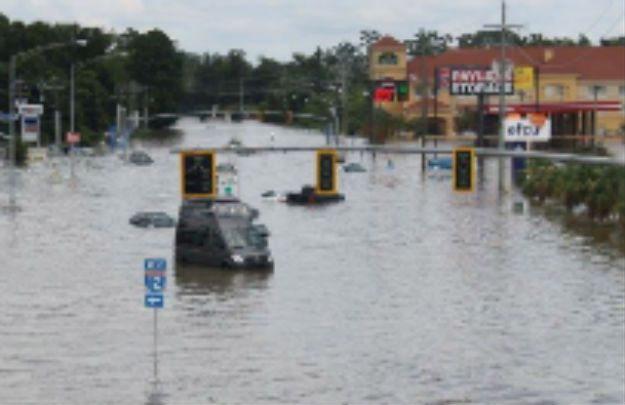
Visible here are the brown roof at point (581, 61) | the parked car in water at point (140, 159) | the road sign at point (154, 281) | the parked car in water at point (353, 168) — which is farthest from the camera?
the brown roof at point (581, 61)

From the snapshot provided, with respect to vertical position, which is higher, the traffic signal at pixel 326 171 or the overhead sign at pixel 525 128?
the overhead sign at pixel 525 128

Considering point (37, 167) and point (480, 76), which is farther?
point (37, 167)

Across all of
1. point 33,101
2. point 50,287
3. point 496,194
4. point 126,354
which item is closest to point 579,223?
point 496,194

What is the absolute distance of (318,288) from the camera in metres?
61.7

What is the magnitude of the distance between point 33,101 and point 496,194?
92.2 meters

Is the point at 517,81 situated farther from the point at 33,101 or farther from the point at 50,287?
the point at 50,287

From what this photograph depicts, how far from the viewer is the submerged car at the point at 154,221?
8681 centimetres

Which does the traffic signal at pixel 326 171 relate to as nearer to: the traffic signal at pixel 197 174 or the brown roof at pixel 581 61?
the traffic signal at pixel 197 174

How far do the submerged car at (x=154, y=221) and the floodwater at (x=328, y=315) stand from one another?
1.24m

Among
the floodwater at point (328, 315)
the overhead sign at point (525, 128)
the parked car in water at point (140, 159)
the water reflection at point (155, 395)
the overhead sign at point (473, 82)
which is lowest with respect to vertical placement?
the water reflection at point (155, 395)

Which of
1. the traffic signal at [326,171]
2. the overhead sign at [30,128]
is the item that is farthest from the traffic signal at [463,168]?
the overhead sign at [30,128]

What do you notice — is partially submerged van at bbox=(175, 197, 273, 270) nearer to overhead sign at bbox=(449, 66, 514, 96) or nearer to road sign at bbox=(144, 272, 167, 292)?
road sign at bbox=(144, 272, 167, 292)

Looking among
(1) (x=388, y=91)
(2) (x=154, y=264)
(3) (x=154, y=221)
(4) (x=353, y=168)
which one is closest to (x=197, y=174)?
(3) (x=154, y=221)

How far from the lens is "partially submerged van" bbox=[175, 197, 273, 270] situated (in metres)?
66.2
